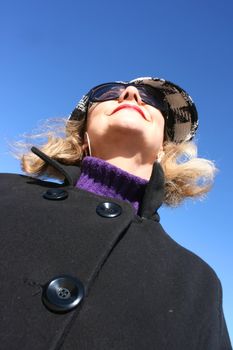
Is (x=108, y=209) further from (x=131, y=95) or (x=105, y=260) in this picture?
(x=131, y=95)

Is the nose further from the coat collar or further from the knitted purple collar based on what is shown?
the coat collar

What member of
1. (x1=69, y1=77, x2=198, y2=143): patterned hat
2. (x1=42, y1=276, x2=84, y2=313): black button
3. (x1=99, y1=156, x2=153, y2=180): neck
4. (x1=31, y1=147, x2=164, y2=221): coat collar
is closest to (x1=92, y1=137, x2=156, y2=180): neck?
(x1=99, y1=156, x2=153, y2=180): neck

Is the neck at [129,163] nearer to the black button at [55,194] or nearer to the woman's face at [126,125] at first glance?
the woman's face at [126,125]

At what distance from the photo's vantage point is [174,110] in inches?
131

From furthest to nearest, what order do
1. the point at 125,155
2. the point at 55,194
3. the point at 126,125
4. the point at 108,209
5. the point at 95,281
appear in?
the point at 125,155
the point at 126,125
the point at 55,194
the point at 108,209
the point at 95,281

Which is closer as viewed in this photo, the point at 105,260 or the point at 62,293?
the point at 62,293

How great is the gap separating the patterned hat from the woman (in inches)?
14.6

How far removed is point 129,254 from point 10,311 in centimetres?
62

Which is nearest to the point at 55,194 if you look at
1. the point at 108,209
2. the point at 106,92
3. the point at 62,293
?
the point at 108,209

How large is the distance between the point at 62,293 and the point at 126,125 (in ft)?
4.64

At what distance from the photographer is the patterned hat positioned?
3.25 m

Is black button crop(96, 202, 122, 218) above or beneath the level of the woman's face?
beneath

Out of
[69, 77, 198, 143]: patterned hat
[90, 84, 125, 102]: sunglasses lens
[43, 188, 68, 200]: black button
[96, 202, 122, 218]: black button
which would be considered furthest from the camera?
[69, 77, 198, 143]: patterned hat

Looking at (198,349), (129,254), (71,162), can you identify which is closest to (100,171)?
(71,162)
